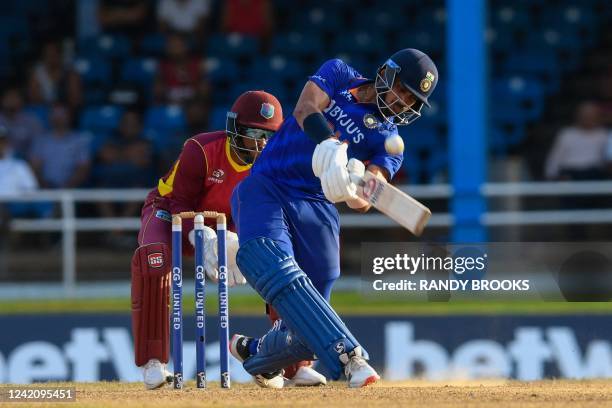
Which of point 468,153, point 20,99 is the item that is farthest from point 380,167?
point 20,99

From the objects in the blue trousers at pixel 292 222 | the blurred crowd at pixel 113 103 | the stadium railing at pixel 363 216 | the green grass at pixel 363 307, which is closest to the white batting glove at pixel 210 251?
the blue trousers at pixel 292 222

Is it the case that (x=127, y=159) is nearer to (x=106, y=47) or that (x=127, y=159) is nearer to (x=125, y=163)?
(x=125, y=163)

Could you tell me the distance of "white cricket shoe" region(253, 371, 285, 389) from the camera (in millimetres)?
8133

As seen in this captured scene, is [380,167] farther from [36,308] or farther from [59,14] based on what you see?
[59,14]

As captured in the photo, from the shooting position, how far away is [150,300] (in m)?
8.03

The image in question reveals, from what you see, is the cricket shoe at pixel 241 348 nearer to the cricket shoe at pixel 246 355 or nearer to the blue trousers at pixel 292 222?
the cricket shoe at pixel 246 355

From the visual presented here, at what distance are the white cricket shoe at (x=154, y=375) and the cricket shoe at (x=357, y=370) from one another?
1415 mm

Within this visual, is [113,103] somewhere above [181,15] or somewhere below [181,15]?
below

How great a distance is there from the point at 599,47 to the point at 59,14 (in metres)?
6.60

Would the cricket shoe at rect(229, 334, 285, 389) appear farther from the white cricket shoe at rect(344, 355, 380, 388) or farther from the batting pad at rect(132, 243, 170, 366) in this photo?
the white cricket shoe at rect(344, 355, 380, 388)

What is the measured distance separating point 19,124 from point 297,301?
26.8 feet

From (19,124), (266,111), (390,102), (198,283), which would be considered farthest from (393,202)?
(19,124)

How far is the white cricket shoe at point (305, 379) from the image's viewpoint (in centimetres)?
842

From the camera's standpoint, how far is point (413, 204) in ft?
21.8
